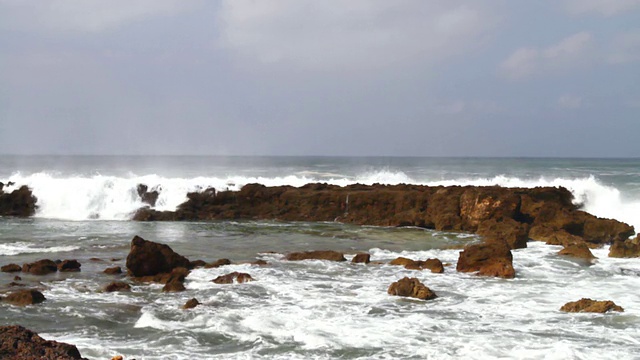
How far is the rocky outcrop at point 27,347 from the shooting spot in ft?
15.5

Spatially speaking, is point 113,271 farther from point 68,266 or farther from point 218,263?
point 218,263

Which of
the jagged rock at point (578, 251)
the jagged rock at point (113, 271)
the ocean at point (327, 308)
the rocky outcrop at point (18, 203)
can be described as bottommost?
the ocean at point (327, 308)

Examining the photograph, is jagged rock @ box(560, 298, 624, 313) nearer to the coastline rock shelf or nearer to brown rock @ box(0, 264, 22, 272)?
the coastline rock shelf

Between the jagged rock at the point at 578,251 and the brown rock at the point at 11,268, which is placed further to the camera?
the jagged rock at the point at 578,251

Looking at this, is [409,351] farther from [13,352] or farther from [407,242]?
[407,242]

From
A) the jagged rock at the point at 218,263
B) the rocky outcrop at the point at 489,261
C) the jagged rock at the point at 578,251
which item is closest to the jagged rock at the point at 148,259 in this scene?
the jagged rock at the point at 218,263

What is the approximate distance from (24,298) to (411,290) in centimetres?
715

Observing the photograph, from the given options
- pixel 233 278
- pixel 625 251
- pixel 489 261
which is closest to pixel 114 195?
pixel 233 278

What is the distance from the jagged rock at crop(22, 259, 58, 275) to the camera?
43.5 ft

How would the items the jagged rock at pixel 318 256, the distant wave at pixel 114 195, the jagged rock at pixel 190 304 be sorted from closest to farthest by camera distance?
the jagged rock at pixel 190 304
the jagged rock at pixel 318 256
the distant wave at pixel 114 195

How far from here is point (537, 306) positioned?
10539 millimetres

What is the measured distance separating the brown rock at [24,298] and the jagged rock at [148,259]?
262cm

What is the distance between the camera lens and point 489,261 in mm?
13758

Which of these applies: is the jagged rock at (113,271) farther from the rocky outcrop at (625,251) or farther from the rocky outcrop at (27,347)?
the rocky outcrop at (625,251)
